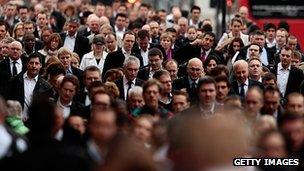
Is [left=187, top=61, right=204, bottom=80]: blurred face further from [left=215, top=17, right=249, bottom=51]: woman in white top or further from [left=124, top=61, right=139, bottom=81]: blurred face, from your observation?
[left=215, top=17, right=249, bottom=51]: woman in white top

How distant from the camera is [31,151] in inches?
339

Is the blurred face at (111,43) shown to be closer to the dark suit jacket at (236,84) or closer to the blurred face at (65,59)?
the blurred face at (65,59)

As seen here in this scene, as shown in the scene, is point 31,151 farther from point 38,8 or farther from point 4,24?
point 38,8

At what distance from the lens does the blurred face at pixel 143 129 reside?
10.3 meters

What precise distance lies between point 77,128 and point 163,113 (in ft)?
5.58

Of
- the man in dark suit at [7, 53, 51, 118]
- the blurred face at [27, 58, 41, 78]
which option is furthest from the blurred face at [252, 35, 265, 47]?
the blurred face at [27, 58, 41, 78]

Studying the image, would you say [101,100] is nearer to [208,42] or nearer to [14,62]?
[14,62]

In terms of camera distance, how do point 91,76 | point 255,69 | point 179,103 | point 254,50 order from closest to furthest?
point 179,103, point 91,76, point 255,69, point 254,50

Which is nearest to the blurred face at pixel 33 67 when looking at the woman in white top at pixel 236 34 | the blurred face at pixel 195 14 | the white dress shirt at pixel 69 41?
the white dress shirt at pixel 69 41

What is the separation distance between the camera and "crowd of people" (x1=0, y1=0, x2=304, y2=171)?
772 cm

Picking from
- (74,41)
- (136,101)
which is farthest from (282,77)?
(136,101)

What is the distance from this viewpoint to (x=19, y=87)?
54.8ft

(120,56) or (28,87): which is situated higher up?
(28,87)

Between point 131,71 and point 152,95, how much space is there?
12.0ft
